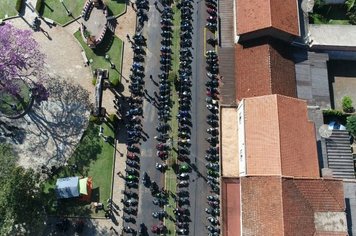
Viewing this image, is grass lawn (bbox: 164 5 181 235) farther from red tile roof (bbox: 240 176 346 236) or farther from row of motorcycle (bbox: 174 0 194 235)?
red tile roof (bbox: 240 176 346 236)

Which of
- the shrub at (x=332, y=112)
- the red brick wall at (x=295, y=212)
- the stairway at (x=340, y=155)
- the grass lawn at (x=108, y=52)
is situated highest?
the grass lawn at (x=108, y=52)

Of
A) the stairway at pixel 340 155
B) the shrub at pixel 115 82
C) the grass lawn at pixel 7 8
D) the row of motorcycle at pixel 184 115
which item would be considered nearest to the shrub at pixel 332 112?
the stairway at pixel 340 155

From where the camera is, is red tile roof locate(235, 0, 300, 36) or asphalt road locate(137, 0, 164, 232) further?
red tile roof locate(235, 0, 300, 36)

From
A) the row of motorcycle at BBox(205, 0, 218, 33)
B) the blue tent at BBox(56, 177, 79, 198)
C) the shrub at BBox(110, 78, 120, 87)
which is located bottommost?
the blue tent at BBox(56, 177, 79, 198)

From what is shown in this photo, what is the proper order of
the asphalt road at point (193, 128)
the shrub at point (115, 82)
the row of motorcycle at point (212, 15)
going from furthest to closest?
the row of motorcycle at point (212, 15) < the shrub at point (115, 82) < the asphalt road at point (193, 128)

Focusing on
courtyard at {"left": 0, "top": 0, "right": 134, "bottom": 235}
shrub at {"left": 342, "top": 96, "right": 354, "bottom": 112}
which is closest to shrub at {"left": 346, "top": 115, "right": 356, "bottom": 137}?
shrub at {"left": 342, "top": 96, "right": 354, "bottom": 112}

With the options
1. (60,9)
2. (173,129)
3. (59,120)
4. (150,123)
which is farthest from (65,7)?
(173,129)

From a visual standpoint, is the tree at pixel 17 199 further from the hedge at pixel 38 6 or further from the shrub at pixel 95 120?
the hedge at pixel 38 6
